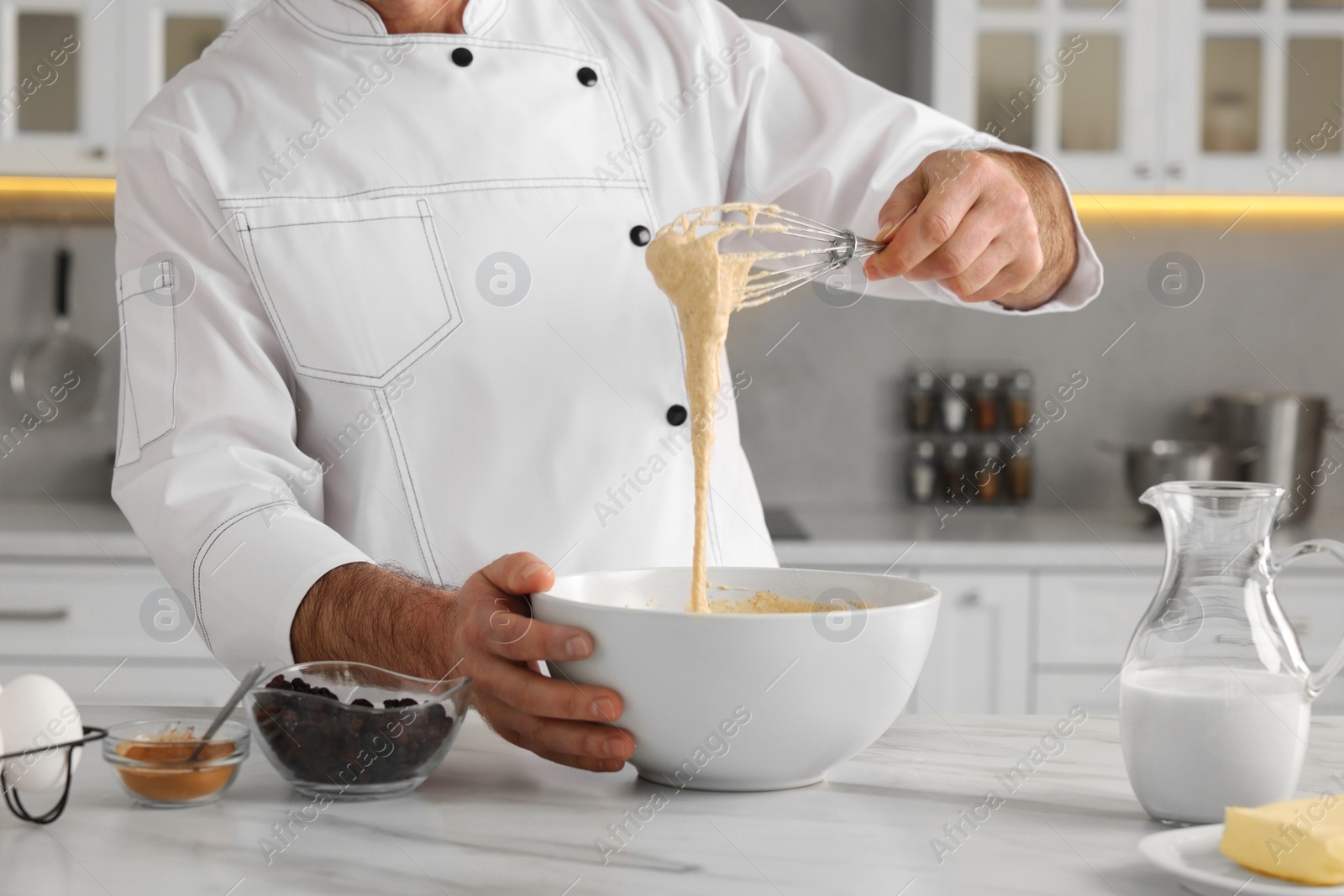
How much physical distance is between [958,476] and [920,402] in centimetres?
17

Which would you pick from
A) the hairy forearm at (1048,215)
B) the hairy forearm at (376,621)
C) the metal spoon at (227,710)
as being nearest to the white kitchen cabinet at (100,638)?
the hairy forearm at (376,621)

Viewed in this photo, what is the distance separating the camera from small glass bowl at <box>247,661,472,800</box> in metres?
0.71

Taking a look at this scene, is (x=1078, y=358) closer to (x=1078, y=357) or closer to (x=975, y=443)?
(x=1078, y=357)

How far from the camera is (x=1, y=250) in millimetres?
2582

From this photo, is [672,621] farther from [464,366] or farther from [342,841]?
[464,366]

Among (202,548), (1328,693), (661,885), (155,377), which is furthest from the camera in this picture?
(1328,693)

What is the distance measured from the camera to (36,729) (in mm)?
708

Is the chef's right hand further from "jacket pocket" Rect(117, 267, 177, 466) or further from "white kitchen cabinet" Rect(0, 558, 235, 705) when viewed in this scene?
"white kitchen cabinet" Rect(0, 558, 235, 705)

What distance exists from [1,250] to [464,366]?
1.89 m

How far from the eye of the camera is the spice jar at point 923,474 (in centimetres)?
263

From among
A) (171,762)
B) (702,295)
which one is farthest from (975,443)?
(171,762)

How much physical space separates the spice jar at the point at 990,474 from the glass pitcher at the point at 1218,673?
1.96 m

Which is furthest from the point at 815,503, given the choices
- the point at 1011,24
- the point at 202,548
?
the point at 202,548

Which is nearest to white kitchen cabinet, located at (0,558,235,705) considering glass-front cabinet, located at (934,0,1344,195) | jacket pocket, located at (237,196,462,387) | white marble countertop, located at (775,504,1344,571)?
white marble countertop, located at (775,504,1344,571)
